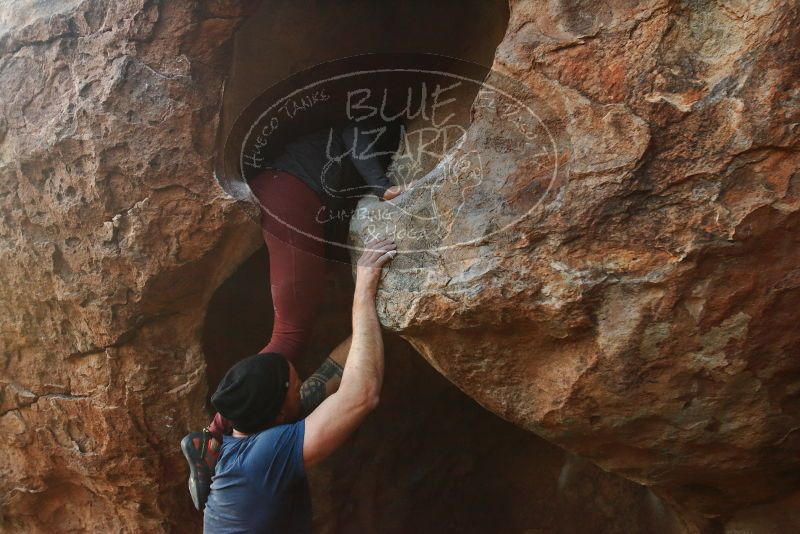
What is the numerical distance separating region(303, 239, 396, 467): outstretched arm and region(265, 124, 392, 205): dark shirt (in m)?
0.26

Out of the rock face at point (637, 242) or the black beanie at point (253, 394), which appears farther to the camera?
the black beanie at point (253, 394)

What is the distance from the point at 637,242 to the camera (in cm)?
112

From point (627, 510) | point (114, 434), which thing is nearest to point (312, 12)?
point (114, 434)

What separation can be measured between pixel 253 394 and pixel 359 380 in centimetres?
21

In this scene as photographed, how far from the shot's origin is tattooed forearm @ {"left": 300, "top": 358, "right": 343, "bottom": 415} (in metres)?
1.53

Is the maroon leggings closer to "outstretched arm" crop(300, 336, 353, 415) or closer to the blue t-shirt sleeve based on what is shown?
"outstretched arm" crop(300, 336, 353, 415)

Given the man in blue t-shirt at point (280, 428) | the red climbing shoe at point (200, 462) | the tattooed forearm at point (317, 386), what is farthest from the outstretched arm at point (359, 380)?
the red climbing shoe at point (200, 462)

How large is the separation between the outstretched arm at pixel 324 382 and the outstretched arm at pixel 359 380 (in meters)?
0.19

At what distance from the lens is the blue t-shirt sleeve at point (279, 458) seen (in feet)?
4.31

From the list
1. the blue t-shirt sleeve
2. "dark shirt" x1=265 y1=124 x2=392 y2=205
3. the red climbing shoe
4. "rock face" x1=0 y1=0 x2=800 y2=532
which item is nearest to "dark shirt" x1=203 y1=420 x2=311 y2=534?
the blue t-shirt sleeve

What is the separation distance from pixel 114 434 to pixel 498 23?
1.43m

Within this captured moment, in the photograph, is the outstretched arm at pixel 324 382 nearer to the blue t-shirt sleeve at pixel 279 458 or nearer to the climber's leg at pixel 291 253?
the climber's leg at pixel 291 253

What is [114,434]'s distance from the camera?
1.78m

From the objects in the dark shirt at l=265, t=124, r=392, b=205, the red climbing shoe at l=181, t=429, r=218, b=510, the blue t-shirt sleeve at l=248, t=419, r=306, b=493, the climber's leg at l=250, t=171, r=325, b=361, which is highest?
the dark shirt at l=265, t=124, r=392, b=205
